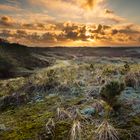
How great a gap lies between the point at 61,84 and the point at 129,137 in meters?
6.58

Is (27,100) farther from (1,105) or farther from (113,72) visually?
(113,72)

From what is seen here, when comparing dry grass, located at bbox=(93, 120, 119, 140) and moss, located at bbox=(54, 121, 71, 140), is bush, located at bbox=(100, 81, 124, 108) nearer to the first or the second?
moss, located at bbox=(54, 121, 71, 140)

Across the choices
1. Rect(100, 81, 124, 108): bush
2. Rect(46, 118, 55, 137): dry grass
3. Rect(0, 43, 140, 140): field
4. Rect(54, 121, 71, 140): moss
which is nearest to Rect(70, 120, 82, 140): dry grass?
Rect(0, 43, 140, 140): field

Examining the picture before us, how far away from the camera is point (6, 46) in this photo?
1924 inches

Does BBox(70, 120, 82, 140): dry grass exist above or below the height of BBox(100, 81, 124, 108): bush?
below

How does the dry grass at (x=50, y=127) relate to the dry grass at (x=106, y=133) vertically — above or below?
below

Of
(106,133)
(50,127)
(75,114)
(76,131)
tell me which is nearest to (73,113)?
(75,114)

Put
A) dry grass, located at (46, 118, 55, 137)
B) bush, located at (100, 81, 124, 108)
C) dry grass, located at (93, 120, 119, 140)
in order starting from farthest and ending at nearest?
bush, located at (100, 81, 124, 108) → dry grass, located at (46, 118, 55, 137) → dry grass, located at (93, 120, 119, 140)

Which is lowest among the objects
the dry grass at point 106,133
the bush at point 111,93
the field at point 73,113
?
the field at point 73,113

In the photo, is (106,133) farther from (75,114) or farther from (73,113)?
(73,113)

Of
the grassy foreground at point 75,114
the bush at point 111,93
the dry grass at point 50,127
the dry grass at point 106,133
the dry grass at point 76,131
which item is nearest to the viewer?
the dry grass at point 106,133

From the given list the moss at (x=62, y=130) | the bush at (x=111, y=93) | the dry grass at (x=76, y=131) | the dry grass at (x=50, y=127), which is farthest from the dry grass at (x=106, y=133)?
the bush at (x=111, y=93)

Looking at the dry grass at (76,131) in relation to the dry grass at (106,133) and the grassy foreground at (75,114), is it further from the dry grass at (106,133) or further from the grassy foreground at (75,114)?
the dry grass at (106,133)

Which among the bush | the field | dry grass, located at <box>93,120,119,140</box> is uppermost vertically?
the bush
